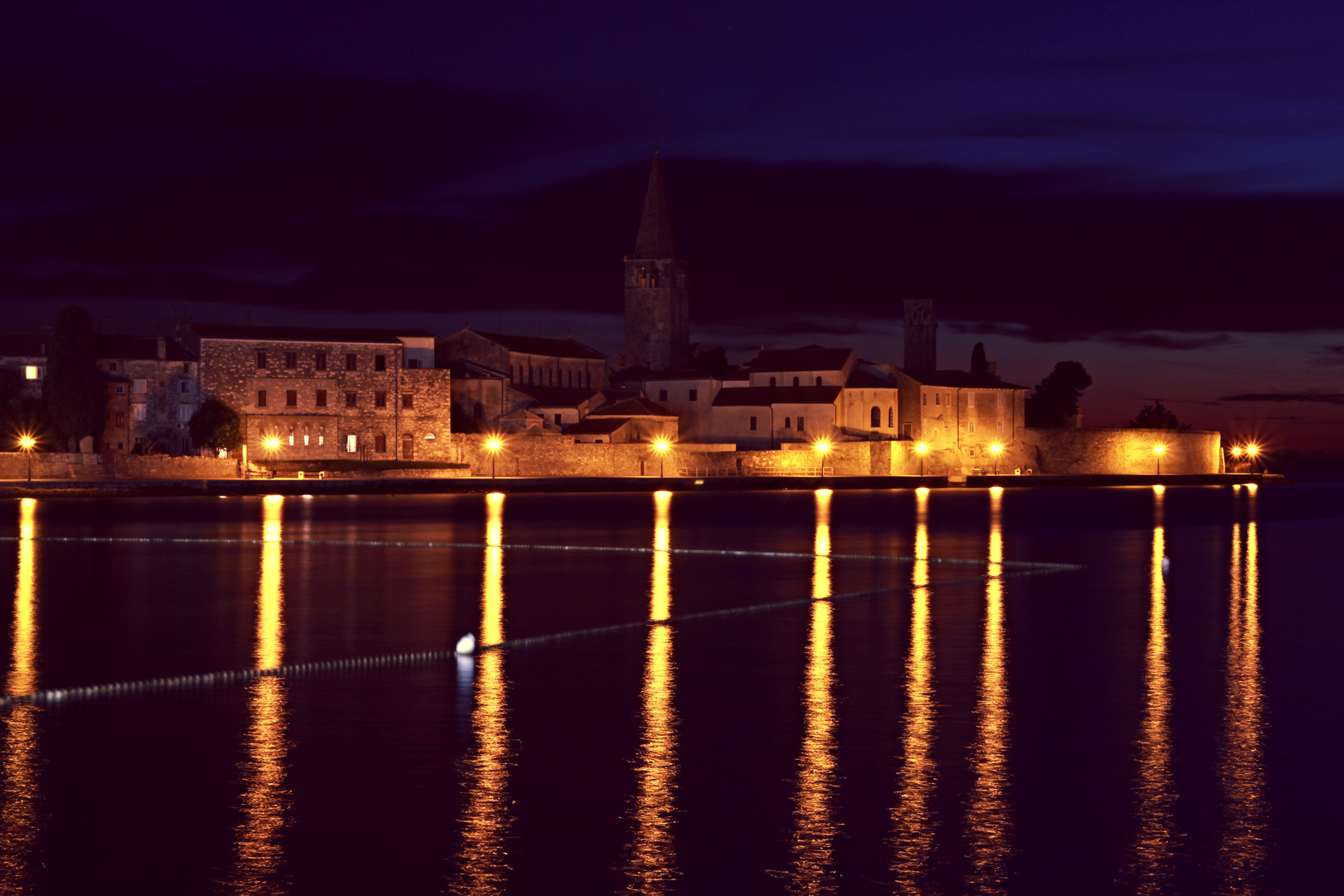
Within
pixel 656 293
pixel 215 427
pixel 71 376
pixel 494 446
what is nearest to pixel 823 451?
pixel 494 446

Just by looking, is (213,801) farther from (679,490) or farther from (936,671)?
(679,490)

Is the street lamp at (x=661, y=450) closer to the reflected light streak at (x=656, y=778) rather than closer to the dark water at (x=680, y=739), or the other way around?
the dark water at (x=680, y=739)

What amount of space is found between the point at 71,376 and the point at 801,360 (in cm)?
3495

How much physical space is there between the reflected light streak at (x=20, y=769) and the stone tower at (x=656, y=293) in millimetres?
78562

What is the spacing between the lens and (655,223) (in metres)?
97.2

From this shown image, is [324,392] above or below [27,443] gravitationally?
above

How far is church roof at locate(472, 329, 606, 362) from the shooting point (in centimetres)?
8434

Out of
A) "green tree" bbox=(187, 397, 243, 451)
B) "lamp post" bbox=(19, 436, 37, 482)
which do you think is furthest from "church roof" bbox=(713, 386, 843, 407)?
"lamp post" bbox=(19, 436, 37, 482)

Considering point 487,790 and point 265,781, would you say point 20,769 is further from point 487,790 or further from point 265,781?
point 487,790

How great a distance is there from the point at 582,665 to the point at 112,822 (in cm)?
628

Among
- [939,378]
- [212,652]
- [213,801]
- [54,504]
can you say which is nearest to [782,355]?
[939,378]

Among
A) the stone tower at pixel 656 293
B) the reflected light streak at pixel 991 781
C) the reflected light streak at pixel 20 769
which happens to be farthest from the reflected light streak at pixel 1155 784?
the stone tower at pixel 656 293

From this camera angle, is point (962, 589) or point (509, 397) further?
point (509, 397)

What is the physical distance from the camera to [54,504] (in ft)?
181
